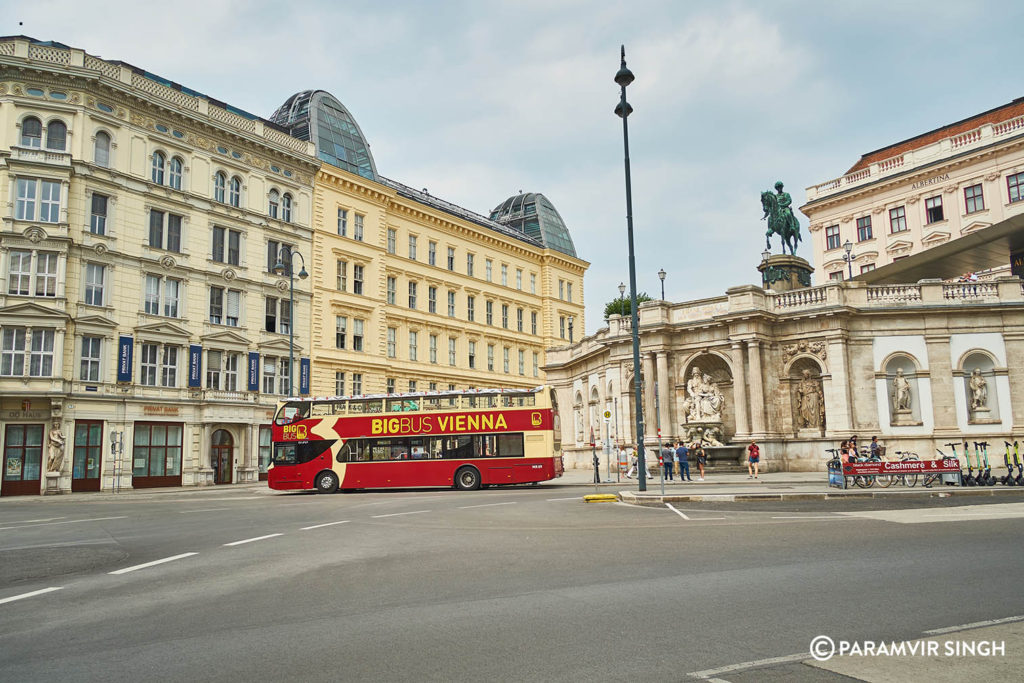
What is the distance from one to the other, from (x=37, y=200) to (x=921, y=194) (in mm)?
53487

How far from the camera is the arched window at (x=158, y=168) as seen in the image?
41375 mm

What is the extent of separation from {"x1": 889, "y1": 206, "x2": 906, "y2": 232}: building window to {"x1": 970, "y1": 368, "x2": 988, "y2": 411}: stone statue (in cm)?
2255

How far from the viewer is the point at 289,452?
102 ft

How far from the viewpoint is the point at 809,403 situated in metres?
35.1

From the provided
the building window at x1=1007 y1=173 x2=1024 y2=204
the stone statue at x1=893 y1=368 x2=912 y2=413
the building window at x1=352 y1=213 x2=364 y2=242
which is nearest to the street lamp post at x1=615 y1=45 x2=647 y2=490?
the stone statue at x1=893 y1=368 x2=912 y2=413

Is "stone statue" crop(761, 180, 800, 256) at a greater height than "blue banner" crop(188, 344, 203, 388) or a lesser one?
greater

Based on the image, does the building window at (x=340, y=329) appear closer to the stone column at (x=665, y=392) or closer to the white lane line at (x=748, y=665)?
the stone column at (x=665, y=392)

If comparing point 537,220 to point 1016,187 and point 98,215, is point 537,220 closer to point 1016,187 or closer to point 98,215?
point 1016,187

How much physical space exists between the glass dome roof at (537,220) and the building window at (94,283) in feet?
136

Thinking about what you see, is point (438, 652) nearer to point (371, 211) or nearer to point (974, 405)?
point (974, 405)

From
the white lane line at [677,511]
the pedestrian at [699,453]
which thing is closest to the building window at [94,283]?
the pedestrian at [699,453]

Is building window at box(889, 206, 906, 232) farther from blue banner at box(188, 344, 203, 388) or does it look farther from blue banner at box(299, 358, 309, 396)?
blue banner at box(188, 344, 203, 388)

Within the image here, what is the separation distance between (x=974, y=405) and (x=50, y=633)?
36081 millimetres

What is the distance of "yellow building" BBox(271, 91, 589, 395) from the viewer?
50500 mm
